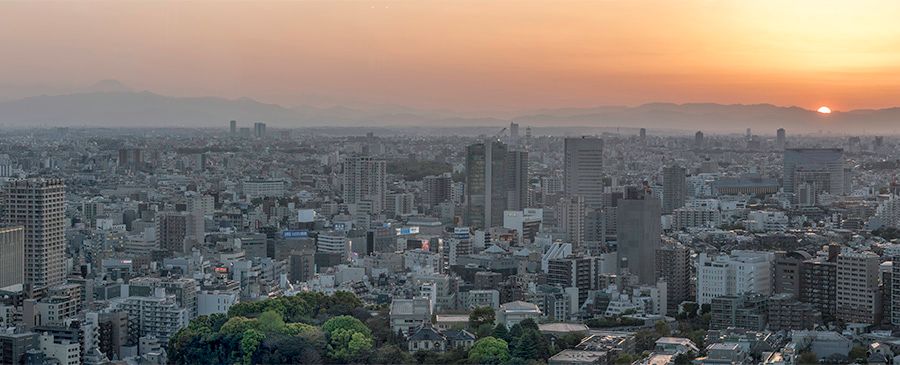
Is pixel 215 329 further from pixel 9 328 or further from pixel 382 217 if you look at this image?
pixel 382 217

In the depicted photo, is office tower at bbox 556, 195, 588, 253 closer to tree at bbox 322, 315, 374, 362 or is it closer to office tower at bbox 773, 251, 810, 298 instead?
office tower at bbox 773, 251, 810, 298

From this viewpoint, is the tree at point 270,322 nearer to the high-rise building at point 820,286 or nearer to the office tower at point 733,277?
the office tower at point 733,277

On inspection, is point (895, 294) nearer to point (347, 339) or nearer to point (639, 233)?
point (639, 233)

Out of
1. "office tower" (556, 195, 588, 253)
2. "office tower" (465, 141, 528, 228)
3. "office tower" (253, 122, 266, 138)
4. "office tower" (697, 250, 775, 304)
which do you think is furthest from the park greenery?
"office tower" (253, 122, 266, 138)

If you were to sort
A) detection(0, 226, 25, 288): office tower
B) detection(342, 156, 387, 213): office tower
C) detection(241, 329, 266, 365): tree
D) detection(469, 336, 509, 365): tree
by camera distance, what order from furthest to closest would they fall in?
detection(342, 156, 387, 213): office tower, detection(0, 226, 25, 288): office tower, detection(241, 329, 266, 365): tree, detection(469, 336, 509, 365): tree

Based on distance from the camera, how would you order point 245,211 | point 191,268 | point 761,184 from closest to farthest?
1. point 191,268
2. point 245,211
3. point 761,184

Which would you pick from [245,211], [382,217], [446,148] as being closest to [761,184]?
[446,148]

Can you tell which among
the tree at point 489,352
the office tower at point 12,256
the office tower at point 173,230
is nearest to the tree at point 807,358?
the tree at point 489,352
